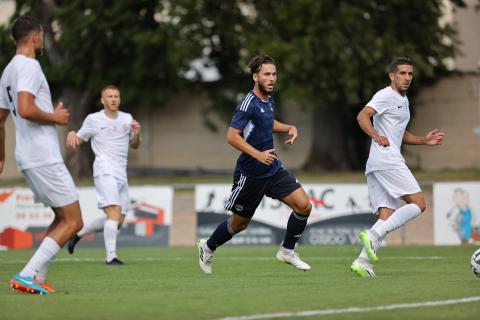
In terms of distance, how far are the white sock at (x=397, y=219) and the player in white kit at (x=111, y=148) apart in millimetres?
4169

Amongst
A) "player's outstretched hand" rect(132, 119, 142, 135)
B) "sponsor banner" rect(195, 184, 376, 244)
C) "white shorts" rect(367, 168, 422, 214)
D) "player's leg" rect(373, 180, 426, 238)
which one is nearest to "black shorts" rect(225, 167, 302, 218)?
"white shorts" rect(367, 168, 422, 214)

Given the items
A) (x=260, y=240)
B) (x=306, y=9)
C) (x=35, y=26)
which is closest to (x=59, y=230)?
(x=35, y=26)

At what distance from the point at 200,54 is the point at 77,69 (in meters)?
4.90

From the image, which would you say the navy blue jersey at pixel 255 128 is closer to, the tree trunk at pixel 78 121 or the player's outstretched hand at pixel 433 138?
the player's outstretched hand at pixel 433 138

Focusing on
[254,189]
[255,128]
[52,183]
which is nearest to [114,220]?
[254,189]

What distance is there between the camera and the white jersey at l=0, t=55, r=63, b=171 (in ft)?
30.0

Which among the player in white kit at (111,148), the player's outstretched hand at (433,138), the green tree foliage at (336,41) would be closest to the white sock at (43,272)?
the player's outstretched hand at (433,138)

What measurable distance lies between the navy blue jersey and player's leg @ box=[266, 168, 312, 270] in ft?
0.47

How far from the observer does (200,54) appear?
3412 cm

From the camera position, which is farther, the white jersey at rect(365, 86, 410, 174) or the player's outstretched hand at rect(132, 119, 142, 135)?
the player's outstretched hand at rect(132, 119, 142, 135)

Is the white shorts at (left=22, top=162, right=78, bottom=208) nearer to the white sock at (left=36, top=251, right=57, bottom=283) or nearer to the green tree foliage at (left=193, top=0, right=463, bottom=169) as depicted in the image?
the white sock at (left=36, top=251, right=57, bottom=283)

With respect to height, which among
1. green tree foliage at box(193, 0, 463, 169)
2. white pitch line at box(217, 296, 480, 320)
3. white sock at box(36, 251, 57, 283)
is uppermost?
green tree foliage at box(193, 0, 463, 169)

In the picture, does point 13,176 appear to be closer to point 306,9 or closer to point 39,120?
point 306,9

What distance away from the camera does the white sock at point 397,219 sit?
38.5 feet
